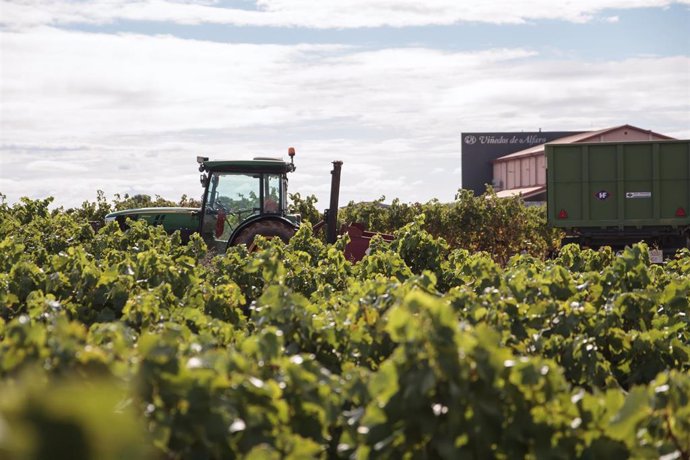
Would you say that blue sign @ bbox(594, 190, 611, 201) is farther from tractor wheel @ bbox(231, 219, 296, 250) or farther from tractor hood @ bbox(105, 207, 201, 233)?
tractor wheel @ bbox(231, 219, 296, 250)

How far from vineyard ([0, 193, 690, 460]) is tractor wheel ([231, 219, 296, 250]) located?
8.47 m

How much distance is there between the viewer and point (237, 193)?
1911 cm

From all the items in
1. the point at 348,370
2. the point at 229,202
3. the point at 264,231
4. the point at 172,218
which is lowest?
the point at 348,370

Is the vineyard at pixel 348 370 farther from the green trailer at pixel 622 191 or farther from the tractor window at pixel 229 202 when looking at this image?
the green trailer at pixel 622 191

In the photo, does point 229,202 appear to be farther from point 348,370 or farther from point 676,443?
point 676,443

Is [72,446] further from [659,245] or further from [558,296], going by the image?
[659,245]

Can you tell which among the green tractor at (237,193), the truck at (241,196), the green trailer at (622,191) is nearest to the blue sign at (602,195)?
the green trailer at (622,191)

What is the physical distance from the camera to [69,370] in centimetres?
346

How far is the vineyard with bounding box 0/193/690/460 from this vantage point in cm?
330

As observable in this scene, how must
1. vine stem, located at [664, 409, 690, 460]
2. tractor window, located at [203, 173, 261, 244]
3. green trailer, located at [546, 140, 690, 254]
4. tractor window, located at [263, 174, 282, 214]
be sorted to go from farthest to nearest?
green trailer, located at [546, 140, 690, 254] < tractor window, located at [203, 173, 261, 244] < tractor window, located at [263, 174, 282, 214] < vine stem, located at [664, 409, 690, 460]

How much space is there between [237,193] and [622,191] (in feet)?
34.7

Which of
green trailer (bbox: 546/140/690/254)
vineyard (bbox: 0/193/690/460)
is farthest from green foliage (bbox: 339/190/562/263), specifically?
vineyard (bbox: 0/193/690/460)

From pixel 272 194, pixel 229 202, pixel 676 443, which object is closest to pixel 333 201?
pixel 272 194

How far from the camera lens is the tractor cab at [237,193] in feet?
61.6
